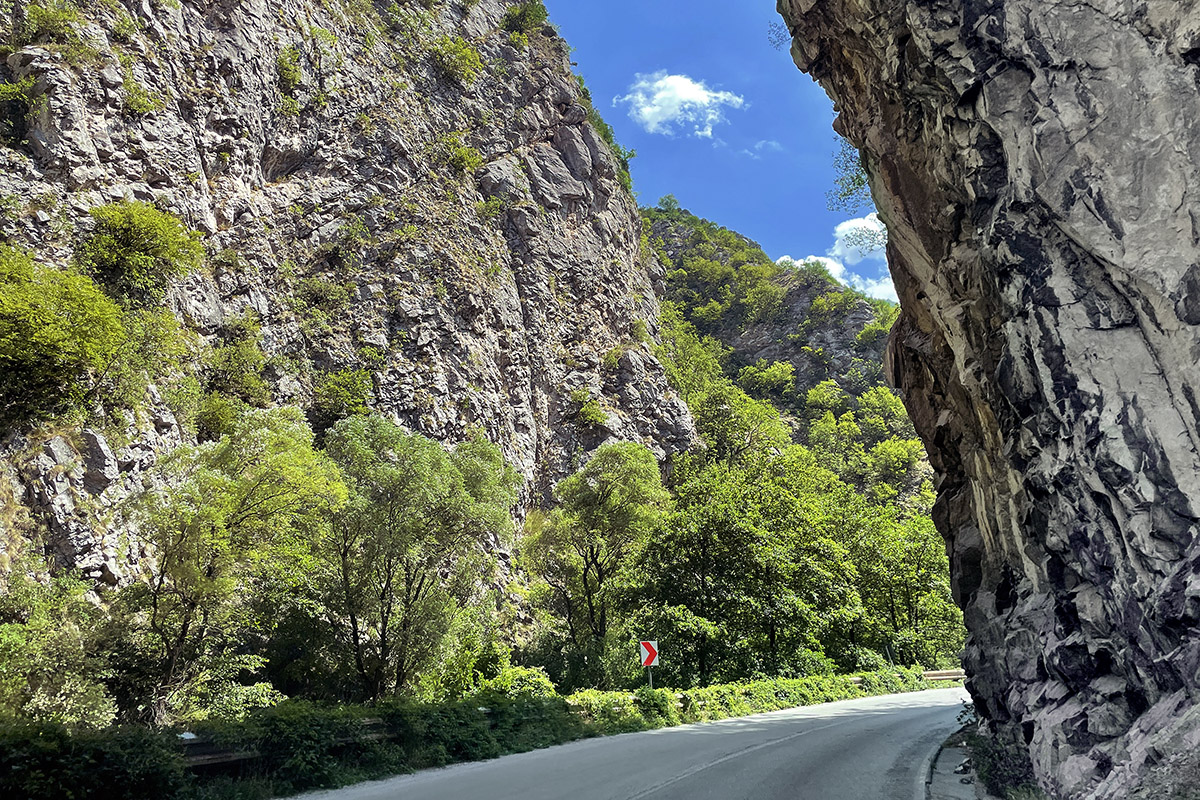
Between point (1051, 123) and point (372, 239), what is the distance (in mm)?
34178

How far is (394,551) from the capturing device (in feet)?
59.1

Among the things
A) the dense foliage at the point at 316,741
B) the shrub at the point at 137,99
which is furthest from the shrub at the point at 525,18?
the dense foliage at the point at 316,741

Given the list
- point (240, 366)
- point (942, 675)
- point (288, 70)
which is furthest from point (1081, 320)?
point (288, 70)

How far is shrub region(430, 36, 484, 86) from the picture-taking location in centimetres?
4722

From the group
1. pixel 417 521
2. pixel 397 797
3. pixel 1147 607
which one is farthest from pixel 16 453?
pixel 1147 607

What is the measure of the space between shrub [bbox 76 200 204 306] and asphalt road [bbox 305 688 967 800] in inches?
866

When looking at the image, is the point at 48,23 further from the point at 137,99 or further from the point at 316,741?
the point at 316,741

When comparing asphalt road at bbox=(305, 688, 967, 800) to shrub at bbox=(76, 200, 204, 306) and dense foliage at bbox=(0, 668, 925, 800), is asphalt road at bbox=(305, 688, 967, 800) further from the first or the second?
shrub at bbox=(76, 200, 204, 306)

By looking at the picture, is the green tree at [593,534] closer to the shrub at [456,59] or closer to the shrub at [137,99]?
the shrub at [137,99]

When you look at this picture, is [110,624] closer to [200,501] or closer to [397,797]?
[200,501]

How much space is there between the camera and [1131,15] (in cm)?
755

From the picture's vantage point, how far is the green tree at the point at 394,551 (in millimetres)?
18047

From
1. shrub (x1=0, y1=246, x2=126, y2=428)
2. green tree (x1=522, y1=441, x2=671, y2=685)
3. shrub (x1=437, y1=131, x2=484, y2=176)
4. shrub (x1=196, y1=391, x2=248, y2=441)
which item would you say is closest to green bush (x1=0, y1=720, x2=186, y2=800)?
shrub (x1=0, y1=246, x2=126, y2=428)

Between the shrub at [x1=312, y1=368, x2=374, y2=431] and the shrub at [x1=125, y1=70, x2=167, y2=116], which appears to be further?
the shrub at [x1=312, y1=368, x2=374, y2=431]
